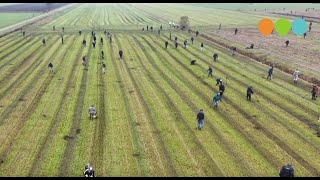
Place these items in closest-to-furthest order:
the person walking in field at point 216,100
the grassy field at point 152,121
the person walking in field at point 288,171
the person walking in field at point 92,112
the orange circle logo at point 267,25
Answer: the person walking in field at point 288,171 < the grassy field at point 152,121 < the orange circle logo at point 267,25 < the person walking in field at point 92,112 < the person walking in field at point 216,100

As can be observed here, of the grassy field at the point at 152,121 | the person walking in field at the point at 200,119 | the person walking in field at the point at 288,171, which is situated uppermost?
the person walking in field at the point at 288,171

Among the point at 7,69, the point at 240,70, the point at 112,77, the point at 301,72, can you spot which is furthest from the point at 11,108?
the point at 301,72

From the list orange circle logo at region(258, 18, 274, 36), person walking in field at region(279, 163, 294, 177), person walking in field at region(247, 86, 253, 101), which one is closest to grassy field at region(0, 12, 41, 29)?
person walking in field at region(247, 86, 253, 101)

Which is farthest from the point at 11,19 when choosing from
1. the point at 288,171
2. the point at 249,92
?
the point at 288,171

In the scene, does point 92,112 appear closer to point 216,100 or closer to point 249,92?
point 216,100

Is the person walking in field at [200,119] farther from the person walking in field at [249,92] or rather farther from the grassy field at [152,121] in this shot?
the person walking in field at [249,92]

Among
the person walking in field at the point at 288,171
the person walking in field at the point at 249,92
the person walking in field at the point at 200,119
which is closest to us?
the person walking in field at the point at 288,171

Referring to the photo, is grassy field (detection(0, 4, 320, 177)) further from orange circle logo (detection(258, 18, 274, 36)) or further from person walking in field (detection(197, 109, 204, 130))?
orange circle logo (detection(258, 18, 274, 36))

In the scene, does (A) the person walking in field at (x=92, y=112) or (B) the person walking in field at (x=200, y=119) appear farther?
(A) the person walking in field at (x=92, y=112)

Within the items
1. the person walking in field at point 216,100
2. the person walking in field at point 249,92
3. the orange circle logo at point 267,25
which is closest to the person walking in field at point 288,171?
the orange circle logo at point 267,25
